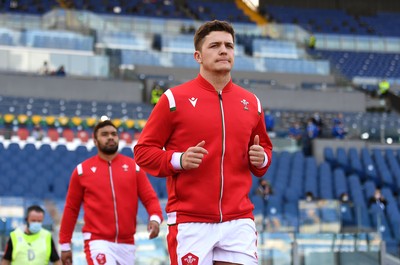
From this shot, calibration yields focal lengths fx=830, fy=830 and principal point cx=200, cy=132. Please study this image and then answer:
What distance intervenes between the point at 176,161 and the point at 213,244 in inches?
21.1

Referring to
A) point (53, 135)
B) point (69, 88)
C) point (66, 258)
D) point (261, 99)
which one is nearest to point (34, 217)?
point (66, 258)

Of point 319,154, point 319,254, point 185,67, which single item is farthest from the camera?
point 185,67

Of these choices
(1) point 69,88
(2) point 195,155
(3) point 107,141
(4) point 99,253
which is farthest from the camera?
(1) point 69,88

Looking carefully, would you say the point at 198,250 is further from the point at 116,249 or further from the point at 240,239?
the point at 116,249

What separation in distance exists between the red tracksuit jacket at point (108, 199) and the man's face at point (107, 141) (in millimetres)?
137

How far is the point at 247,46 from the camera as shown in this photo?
37.6 m

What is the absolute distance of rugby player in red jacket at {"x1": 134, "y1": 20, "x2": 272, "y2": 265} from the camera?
493 centimetres

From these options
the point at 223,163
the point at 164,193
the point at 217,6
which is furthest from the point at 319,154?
the point at 217,6

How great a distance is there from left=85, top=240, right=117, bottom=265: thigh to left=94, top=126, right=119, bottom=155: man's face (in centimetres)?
86

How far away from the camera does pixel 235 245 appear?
4.92 metres

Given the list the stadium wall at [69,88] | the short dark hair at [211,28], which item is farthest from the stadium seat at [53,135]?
the short dark hair at [211,28]

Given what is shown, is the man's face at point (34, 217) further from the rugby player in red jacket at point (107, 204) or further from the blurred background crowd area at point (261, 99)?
the blurred background crowd area at point (261, 99)

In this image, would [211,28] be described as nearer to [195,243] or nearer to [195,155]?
[195,155]

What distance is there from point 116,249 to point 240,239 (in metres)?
2.68
